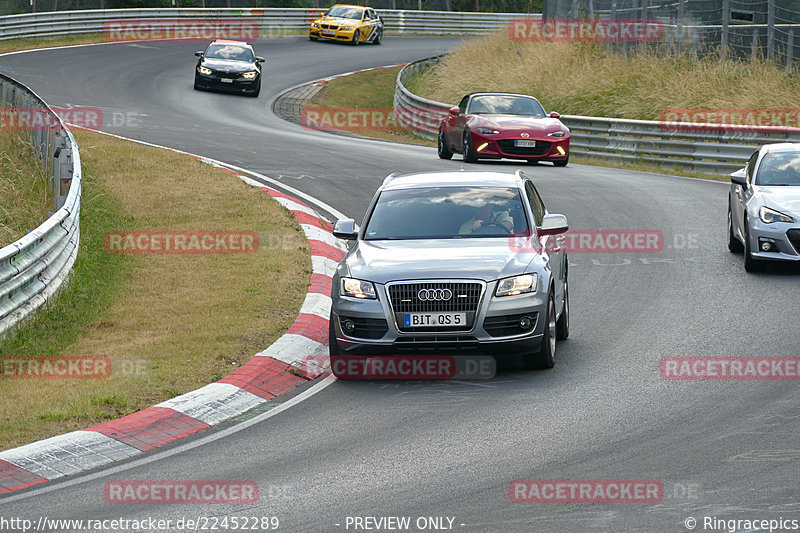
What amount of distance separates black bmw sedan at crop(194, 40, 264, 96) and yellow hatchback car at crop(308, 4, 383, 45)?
1637 cm

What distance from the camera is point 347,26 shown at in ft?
181

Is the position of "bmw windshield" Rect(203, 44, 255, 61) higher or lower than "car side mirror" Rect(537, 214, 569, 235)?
lower

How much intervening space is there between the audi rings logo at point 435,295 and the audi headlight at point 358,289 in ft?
1.29

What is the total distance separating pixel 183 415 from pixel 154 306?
12.4ft

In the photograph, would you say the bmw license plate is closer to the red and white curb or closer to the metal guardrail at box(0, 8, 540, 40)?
the red and white curb

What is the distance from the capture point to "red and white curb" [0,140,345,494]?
7.37m

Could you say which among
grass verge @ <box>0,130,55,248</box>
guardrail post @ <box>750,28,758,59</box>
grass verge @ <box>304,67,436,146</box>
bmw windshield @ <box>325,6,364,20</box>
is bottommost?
grass verge @ <box>304,67,436,146</box>

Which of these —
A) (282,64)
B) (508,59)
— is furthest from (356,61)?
(508,59)

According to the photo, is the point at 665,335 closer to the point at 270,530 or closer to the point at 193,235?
the point at 270,530

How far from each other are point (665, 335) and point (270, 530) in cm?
575

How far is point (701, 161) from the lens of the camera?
25156mm

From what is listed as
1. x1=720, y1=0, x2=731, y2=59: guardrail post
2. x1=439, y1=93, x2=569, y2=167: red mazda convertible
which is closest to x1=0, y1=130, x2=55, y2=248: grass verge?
x1=439, y1=93, x2=569, y2=167: red mazda convertible

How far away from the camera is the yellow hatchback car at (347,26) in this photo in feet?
181

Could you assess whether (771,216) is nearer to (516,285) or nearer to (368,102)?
(516,285)
